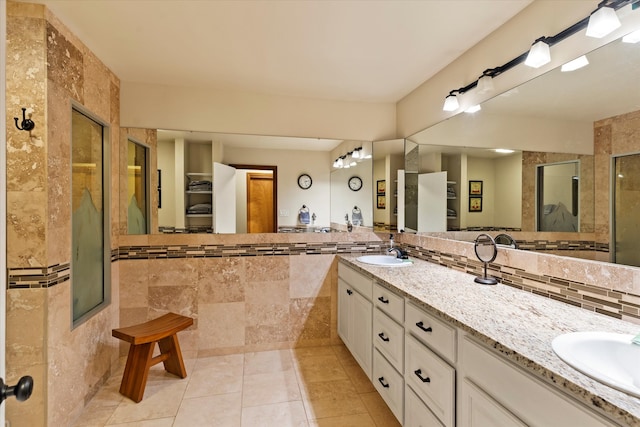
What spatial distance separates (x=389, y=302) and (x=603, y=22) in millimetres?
1611

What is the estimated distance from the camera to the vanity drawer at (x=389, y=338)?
1.75 metres

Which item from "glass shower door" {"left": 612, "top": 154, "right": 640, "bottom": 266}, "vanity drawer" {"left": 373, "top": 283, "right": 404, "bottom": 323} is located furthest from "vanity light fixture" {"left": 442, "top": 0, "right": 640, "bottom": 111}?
"vanity drawer" {"left": 373, "top": 283, "right": 404, "bottom": 323}

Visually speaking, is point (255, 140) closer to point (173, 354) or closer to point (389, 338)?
point (173, 354)

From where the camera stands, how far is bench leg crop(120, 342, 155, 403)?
216cm

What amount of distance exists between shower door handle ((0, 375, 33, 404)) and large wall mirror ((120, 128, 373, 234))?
2.09 metres

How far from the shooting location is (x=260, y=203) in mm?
2914

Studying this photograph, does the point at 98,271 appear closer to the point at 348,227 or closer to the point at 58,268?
the point at 58,268

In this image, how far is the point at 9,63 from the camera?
164 cm

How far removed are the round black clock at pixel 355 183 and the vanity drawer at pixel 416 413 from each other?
187cm

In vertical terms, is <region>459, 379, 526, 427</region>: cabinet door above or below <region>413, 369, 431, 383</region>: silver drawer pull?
above

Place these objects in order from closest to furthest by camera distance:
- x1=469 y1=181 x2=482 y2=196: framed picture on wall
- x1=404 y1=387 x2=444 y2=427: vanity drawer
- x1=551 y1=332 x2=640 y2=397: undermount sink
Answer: x1=551 y1=332 x2=640 y2=397: undermount sink < x1=404 y1=387 x2=444 y2=427: vanity drawer < x1=469 y1=181 x2=482 y2=196: framed picture on wall

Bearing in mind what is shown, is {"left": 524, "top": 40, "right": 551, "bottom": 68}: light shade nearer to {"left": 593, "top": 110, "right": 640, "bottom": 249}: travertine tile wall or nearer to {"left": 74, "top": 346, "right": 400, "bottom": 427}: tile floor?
{"left": 593, "top": 110, "right": 640, "bottom": 249}: travertine tile wall

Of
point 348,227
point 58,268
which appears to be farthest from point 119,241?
point 348,227

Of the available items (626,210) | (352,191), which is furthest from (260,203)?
(626,210)
